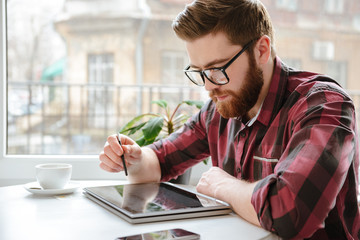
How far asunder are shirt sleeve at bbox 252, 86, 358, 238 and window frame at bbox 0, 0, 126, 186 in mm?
1148

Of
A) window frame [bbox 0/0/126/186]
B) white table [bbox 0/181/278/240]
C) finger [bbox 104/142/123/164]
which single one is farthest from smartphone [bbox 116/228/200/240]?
window frame [bbox 0/0/126/186]

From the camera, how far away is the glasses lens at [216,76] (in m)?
1.26

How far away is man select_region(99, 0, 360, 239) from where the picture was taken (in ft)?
3.02

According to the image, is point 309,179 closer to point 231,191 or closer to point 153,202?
point 231,191

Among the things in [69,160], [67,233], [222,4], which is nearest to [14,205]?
[67,233]

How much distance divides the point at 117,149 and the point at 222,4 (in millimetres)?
541

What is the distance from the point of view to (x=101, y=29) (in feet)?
18.9

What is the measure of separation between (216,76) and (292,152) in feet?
1.24

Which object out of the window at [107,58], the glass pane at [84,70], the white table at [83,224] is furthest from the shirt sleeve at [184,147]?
the glass pane at [84,70]

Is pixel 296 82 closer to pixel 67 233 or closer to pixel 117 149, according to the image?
pixel 117 149

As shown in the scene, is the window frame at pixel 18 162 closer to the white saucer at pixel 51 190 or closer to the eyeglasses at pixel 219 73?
the white saucer at pixel 51 190

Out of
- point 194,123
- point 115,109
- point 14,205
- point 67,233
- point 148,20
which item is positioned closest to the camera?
point 67,233

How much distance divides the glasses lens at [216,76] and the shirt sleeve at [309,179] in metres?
0.31

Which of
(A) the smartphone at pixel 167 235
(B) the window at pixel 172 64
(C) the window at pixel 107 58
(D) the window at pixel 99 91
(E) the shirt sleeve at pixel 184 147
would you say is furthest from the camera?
(D) the window at pixel 99 91
